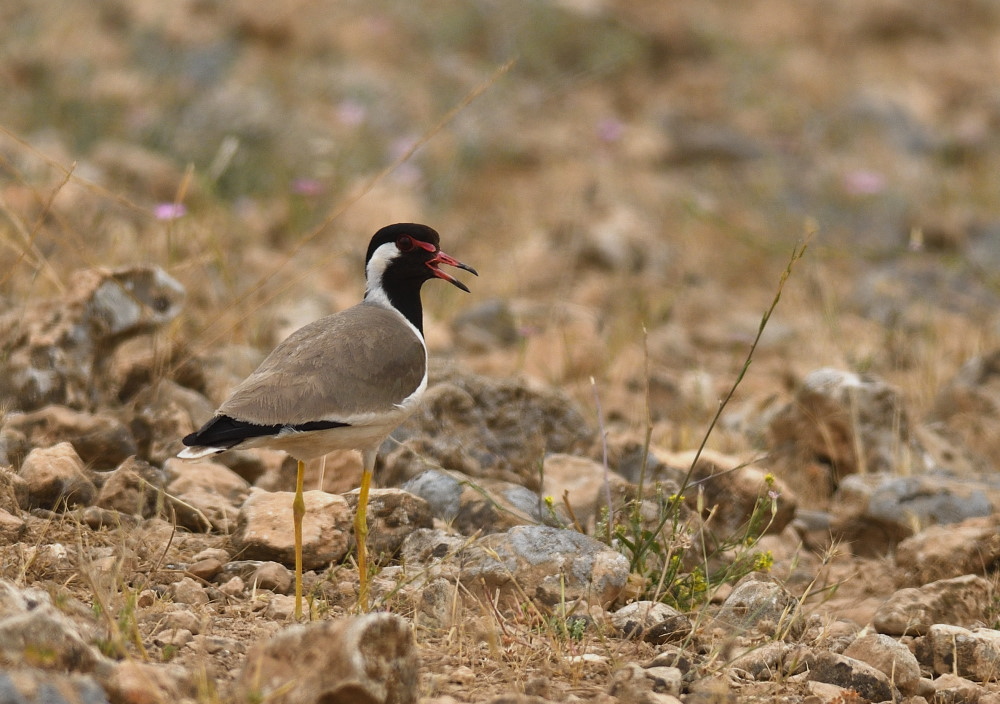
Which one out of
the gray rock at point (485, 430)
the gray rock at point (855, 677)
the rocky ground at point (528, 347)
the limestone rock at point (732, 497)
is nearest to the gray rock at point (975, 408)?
the rocky ground at point (528, 347)

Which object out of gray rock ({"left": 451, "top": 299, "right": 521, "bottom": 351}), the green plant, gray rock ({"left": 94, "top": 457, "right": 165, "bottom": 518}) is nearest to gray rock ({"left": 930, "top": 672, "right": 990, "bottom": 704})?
the green plant

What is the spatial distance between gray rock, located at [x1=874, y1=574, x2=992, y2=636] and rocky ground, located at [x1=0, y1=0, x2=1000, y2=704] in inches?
0.6

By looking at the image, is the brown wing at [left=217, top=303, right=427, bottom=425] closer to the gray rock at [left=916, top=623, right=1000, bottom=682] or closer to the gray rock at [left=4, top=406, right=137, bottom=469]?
the gray rock at [left=4, top=406, right=137, bottom=469]

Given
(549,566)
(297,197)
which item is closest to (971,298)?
(297,197)

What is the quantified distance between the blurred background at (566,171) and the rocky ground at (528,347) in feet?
0.15

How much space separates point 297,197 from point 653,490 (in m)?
4.85

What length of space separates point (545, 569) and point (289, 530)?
858 mm

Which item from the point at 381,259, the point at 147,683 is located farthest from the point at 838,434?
the point at 147,683

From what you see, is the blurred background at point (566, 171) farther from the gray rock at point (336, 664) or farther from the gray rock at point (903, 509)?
the gray rock at point (336, 664)

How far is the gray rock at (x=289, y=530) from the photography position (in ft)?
13.2

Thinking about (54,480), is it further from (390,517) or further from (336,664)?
(336,664)

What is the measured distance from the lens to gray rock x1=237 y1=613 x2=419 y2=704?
2.78m

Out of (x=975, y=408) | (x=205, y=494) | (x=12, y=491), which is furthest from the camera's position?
(x=975, y=408)

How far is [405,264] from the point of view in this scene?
14.7 feet
